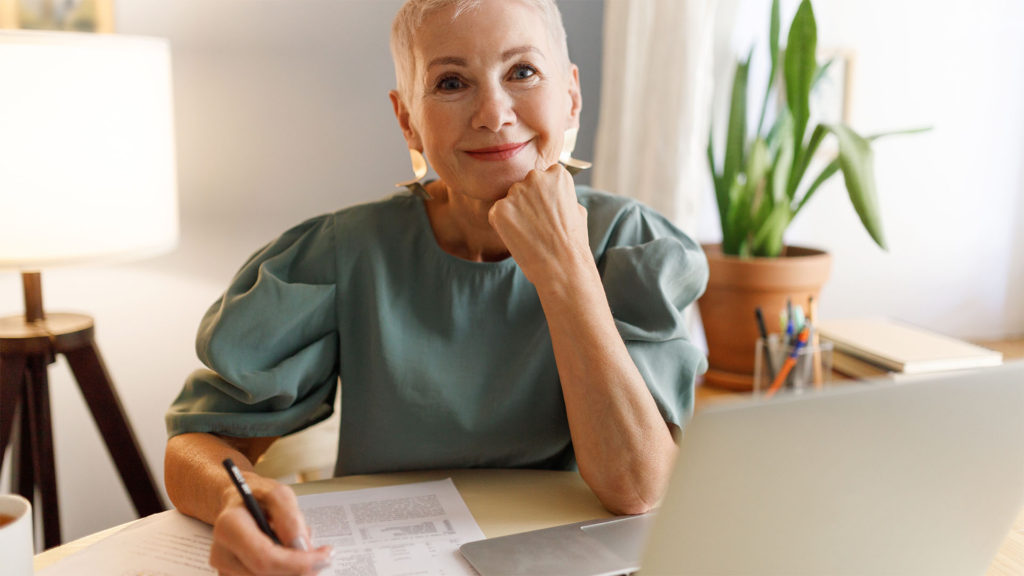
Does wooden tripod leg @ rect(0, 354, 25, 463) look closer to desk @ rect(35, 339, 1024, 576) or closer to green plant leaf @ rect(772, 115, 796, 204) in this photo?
desk @ rect(35, 339, 1024, 576)

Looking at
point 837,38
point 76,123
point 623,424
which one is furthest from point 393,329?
point 837,38

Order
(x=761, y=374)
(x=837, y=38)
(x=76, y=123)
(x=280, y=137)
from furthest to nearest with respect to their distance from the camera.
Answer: (x=837, y=38) → (x=280, y=137) → (x=761, y=374) → (x=76, y=123)

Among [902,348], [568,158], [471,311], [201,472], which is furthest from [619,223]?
[902,348]

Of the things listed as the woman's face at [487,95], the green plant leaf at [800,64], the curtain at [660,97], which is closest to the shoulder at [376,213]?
the woman's face at [487,95]

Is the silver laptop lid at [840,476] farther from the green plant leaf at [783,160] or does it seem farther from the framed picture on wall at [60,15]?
the framed picture on wall at [60,15]

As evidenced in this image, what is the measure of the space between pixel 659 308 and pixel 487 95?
0.33 meters

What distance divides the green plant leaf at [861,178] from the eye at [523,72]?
811mm

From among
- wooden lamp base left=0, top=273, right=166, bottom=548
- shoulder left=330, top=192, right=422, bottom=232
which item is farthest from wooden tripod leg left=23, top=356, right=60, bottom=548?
shoulder left=330, top=192, right=422, bottom=232

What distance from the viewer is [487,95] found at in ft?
3.22

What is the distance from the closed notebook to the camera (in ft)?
4.70

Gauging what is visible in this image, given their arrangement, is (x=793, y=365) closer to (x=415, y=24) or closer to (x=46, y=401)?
(x=415, y=24)

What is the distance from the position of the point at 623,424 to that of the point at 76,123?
1.00 m

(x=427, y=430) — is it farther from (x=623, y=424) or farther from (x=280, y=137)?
(x=280, y=137)

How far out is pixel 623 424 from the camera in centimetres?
90
